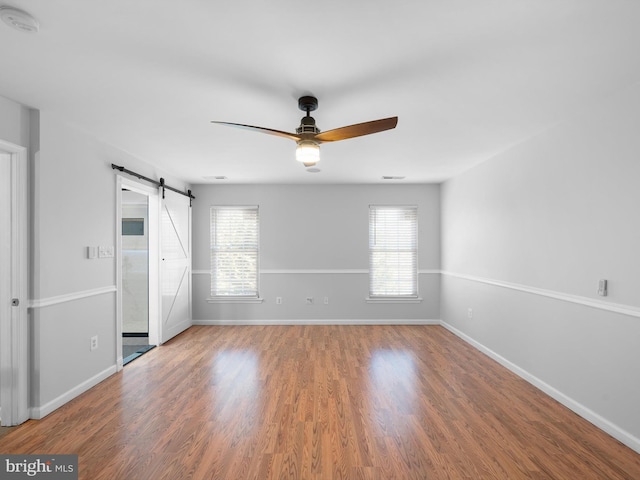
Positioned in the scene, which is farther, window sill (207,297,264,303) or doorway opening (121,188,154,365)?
window sill (207,297,264,303)

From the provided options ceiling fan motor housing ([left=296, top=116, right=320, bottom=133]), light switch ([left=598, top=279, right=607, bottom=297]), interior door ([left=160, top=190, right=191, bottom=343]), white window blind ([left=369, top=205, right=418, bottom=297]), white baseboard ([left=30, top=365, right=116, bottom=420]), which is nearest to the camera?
ceiling fan motor housing ([left=296, top=116, right=320, bottom=133])

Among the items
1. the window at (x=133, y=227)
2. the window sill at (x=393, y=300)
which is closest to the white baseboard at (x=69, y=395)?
the window at (x=133, y=227)

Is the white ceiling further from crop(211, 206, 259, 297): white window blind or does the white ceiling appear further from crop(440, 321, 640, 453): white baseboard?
crop(211, 206, 259, 297): white window blind

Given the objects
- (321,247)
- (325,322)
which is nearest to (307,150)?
(321,247)

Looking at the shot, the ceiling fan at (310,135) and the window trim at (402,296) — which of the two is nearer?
the ceiling fan at (310,135)

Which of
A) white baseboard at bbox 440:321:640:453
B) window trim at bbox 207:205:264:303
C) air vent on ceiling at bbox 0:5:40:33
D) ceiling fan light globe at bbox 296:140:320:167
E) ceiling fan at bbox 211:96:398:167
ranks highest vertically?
air vent on ceiling at bbox 0:5:40:33

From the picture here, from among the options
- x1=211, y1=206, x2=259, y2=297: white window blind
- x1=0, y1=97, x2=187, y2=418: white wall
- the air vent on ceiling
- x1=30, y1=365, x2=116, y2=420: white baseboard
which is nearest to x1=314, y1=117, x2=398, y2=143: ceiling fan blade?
the air vent on ceiling

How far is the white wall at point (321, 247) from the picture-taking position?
589cm

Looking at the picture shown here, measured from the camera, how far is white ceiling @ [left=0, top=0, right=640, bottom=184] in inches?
63.0

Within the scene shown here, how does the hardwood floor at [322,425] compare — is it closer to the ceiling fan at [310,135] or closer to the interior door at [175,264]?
the interior door at [175,264]

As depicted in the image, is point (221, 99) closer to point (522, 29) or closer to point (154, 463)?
point (522, 29)

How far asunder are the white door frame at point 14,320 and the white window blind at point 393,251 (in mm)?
4625

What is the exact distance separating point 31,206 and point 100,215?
758 millimetres

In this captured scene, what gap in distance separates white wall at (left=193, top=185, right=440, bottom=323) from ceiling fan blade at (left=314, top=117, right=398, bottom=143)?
11.4ft
